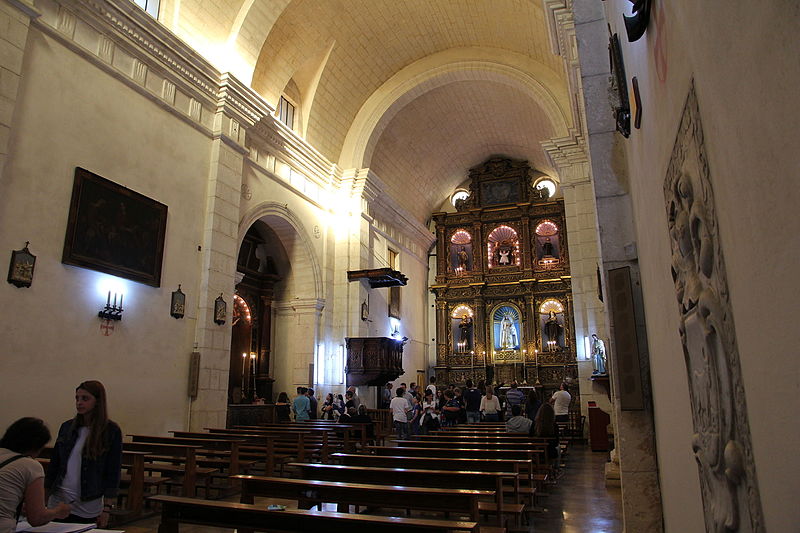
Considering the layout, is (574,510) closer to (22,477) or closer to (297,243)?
(22,477)

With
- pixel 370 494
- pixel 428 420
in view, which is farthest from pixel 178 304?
pixel 370 494

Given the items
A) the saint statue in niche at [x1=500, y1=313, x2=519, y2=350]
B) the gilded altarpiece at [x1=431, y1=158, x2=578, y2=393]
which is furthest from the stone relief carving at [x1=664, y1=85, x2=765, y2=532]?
the saint statue in niche at [x1=500, y1=313, x2=519, y2=350]

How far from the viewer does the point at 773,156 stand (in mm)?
1008

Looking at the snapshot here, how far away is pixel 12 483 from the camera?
2.56 m

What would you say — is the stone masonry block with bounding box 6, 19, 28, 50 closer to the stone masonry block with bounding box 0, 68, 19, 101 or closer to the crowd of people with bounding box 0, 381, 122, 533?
the stone masonry block with bounding box 0, 68, 19, 101

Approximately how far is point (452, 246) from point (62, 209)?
1674 cm

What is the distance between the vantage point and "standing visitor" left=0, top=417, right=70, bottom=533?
2.53m

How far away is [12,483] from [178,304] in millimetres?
6776

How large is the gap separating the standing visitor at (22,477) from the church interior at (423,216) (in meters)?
2.92

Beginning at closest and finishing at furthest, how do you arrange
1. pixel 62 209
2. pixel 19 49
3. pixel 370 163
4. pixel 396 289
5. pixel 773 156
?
pixel 773 156
pixel 19 49
pixel 62 209
pixel 370 163
pixel 396 289

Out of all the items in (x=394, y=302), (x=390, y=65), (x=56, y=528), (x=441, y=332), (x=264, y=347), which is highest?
(x=390, y=65)

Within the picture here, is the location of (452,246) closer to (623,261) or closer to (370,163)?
(370,163)

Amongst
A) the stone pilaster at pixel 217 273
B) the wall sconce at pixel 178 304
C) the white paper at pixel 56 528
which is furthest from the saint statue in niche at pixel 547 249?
the white paper at pixel 56 528

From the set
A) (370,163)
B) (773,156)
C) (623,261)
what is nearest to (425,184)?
(370,163)
